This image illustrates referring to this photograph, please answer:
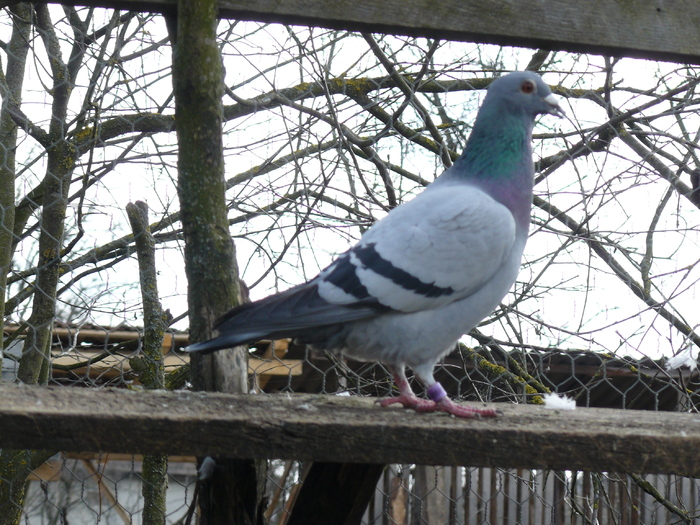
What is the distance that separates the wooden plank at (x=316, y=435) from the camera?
1.07m

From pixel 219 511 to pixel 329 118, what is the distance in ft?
4.77

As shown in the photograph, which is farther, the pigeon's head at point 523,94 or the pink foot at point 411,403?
the pigeon's head at point 523,94

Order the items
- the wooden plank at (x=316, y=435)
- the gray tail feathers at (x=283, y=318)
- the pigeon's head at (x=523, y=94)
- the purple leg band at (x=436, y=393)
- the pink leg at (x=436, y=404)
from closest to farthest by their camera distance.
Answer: the wooden plank at (x=316, y=435) → the gray tail feathers at (x=283, y=318) → the pink leg at (x=436, y=404) → the purple leg band at (x=436, y=393) → the pigeon's head at (x=523, y=94)

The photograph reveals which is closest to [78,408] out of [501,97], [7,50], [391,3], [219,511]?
[219,511]

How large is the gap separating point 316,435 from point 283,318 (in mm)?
476

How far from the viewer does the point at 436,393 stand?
5.46 ft

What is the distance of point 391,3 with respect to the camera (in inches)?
64.1

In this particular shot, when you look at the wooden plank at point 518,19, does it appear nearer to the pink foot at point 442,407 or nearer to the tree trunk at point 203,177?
the tree trunk at point 203,177

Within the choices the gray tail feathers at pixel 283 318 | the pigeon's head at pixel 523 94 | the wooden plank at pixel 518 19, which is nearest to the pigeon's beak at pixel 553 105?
the pigeon's head at pixel 523 94

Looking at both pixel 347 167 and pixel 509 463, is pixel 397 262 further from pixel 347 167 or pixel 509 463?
pixel 347 167

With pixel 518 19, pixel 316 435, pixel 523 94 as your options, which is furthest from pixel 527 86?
pixel 316 435

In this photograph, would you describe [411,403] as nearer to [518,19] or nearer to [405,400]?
[405,400]

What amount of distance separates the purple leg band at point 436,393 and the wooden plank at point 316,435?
13.8 inches

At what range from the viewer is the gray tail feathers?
1.41 meters
